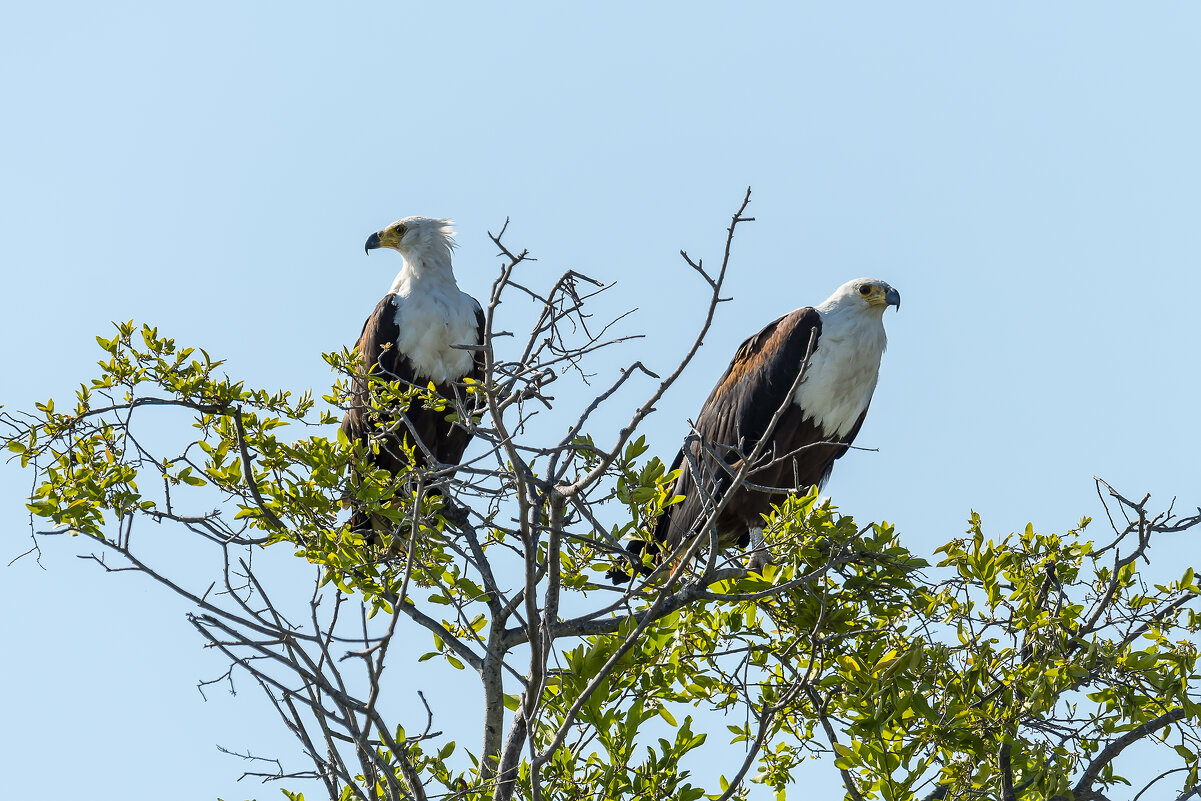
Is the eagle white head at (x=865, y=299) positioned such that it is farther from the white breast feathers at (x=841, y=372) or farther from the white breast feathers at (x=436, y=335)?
the white breast feathers at (x=436, y=335)

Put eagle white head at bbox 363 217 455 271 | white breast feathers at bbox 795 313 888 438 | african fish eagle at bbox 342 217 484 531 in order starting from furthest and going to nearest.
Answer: eagle white head at bbox 363 217 455 271 < african fish eagle at bbox 342 217 484 531 < white breast feathers at bbox 795 313 888 438

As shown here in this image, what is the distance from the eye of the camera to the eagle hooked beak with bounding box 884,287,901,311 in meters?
7.08

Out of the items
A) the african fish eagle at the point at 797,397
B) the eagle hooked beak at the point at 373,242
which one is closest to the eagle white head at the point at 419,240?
the eagle hooked beak at the point at 373,242

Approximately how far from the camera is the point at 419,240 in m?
7.86

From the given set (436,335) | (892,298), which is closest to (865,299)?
Answer: (892,298)

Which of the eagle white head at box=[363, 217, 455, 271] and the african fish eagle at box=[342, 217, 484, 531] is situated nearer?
the african fish eagle at box=[342, 217, 484, 531]

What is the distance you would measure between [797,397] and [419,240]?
2.51 metres

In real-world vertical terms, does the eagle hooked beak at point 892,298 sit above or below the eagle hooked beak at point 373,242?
below

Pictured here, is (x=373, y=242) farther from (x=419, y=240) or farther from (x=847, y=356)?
(x=847, y=356)

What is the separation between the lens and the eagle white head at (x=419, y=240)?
307 inches

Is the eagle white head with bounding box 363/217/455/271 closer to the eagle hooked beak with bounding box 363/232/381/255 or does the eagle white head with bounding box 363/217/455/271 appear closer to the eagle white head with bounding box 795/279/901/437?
the eagle hooked beak with bounding box 363/232/381/255

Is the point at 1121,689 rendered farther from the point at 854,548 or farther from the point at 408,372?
the point at 408,372

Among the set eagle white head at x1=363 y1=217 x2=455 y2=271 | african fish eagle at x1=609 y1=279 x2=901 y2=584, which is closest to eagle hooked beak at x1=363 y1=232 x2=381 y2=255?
eagle white head at x1=363 y1=217 x2=455 y2=271

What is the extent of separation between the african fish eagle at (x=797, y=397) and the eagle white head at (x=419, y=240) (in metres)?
1.90
